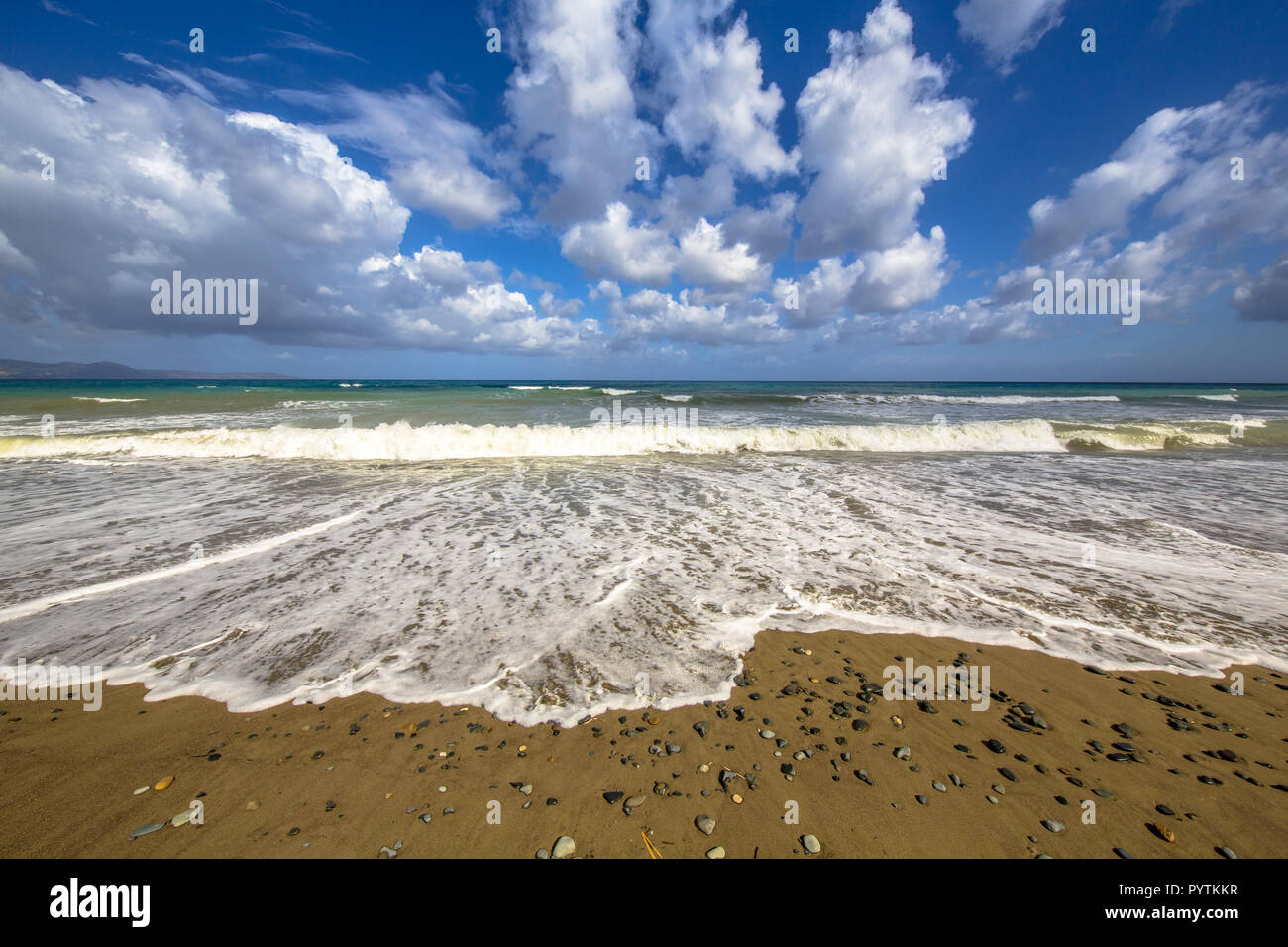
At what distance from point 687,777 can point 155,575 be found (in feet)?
22.9

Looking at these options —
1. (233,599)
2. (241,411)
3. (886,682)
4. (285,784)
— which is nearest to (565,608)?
(285,784)

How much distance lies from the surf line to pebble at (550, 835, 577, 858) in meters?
6.33

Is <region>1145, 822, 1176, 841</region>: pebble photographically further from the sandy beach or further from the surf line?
the surf line

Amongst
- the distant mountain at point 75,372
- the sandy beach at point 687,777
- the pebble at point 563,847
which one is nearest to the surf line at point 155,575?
the sandy beach at point 687,777

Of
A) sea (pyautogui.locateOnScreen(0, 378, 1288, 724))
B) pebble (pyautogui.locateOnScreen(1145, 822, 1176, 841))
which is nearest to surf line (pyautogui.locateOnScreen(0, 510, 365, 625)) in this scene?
sea (pyautogui.locateOnScreen(0, 378, 1288, 724))

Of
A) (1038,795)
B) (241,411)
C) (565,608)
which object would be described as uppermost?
(241,411)

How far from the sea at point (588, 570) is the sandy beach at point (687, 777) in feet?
1.14

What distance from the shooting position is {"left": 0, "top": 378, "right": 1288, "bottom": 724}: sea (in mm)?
4113

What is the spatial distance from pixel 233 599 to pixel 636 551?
4707mm

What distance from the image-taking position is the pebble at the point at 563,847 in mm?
2396

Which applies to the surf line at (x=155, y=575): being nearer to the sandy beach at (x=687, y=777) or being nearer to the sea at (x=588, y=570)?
the sea at (x=588, y=570)
